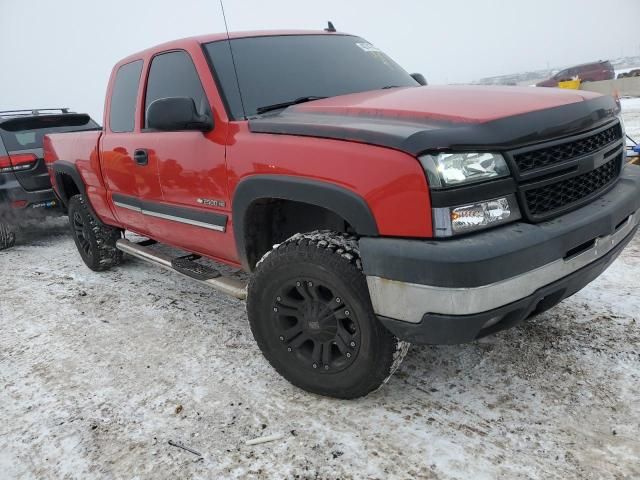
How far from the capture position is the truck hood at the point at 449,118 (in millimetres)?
1896

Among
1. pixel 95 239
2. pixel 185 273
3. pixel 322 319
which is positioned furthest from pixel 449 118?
pixel 95 239

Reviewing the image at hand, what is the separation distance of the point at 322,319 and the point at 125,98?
8.74ft

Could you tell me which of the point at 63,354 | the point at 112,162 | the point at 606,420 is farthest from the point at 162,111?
the point at 606,420

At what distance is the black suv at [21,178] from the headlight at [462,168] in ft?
18.0

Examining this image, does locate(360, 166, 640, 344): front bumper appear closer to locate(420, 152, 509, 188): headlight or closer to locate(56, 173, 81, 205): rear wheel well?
locate(420, 152, 509, 188): headlight

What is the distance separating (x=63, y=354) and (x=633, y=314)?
3640 mm

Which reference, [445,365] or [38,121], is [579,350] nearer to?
[445,365]

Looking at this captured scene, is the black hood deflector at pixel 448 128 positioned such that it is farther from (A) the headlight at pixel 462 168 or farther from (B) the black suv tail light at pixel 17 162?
(B) the black suv tail light at pixel 17 162

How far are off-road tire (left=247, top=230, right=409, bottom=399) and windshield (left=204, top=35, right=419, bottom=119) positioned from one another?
0.93 m

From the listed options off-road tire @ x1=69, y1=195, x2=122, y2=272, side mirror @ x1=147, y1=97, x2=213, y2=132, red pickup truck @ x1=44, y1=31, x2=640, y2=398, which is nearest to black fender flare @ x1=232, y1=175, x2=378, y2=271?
red pickup truck @ x1=44, y1=31, x2=640, y2=398

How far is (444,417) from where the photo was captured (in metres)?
2.27

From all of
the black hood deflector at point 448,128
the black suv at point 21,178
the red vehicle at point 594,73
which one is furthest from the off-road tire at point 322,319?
the red vehicle at point 594,73

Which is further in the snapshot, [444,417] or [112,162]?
[112,162]

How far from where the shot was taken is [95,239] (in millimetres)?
4777
